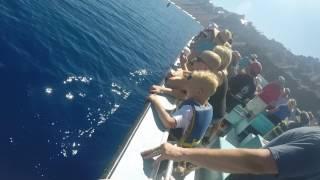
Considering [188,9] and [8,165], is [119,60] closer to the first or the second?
[8,165]

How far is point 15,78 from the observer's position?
435 inches

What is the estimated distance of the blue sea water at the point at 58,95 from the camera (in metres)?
8.75

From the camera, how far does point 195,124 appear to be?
195 inches

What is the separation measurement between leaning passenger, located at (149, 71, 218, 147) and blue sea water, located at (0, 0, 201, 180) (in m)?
4.45

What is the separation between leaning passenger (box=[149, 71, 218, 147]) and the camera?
4.77m

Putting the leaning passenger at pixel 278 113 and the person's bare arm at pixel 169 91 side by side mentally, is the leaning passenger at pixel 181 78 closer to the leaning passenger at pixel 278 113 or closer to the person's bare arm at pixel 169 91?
the person's bare arm at pixel 169 91

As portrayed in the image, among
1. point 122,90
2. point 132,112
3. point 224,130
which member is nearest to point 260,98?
point 224,130

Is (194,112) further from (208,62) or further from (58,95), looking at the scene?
(58,95)

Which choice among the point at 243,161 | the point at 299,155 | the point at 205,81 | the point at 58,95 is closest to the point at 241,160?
the point at 243,161

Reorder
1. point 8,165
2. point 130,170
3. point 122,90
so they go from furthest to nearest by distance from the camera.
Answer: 1. point 122,90
2. point 8,165
3. point 130,170

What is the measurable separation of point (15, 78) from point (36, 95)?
930 mm

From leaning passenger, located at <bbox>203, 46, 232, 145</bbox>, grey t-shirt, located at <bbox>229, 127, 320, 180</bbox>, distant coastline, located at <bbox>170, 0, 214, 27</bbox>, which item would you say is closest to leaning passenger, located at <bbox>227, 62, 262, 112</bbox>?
leaning passenger, located at <bbox>203, 46, 232, 145</bbox>

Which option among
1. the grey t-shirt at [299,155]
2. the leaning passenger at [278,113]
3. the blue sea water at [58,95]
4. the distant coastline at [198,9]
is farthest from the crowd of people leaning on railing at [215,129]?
the distant coastline at [198,9]

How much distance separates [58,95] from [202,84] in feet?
26.0
